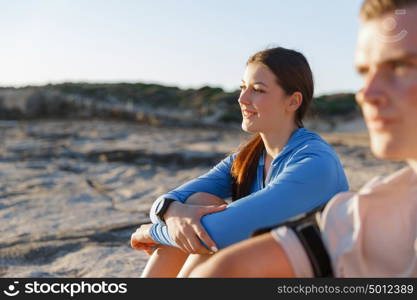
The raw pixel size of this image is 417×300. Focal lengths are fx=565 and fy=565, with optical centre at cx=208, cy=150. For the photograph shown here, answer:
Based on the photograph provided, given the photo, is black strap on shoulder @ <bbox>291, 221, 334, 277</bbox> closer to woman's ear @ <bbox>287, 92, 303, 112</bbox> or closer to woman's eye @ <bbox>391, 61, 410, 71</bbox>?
woman's eye @ <bbox>391, 61, 410, 71</bbox>

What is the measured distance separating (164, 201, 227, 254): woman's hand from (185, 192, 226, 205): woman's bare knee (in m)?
0.13

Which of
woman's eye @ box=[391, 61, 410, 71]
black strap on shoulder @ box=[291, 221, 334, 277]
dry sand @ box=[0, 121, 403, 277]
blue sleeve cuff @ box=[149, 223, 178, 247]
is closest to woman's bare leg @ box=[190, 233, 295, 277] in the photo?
black strap on shoulder @ box=[291, 221, 334, 277]

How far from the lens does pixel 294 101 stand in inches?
95.4

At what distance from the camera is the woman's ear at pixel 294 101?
2406 mm

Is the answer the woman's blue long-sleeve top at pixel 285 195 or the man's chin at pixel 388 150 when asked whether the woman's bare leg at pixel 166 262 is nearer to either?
the woman's blue long-sleeve top at pixel 285 195

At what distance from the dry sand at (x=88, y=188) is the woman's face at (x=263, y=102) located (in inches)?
55.5

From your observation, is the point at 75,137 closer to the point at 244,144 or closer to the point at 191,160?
the point at 191,160

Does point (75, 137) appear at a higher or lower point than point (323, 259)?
lower

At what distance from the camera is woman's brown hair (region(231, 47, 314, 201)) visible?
2375 mm

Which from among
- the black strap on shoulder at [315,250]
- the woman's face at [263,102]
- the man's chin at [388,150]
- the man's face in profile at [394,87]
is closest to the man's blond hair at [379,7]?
the man's face in profile at [394,87]

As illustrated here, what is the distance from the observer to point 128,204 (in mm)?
5371

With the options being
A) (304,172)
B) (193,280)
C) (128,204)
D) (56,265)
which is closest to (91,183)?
(128,204)

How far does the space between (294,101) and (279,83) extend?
4.3 inches

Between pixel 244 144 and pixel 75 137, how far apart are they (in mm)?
8825
